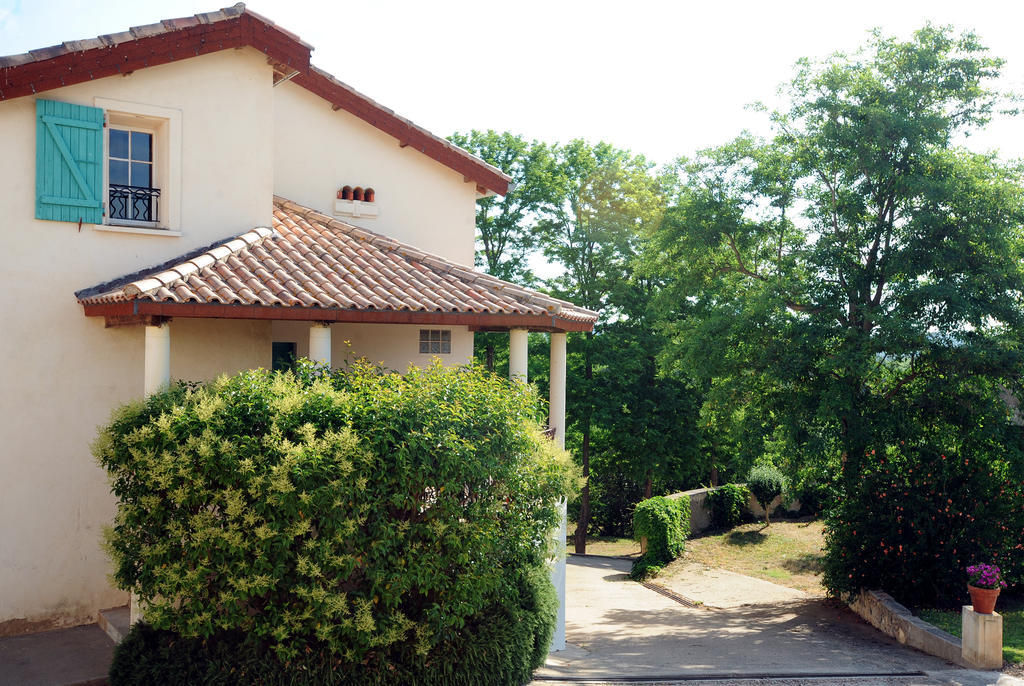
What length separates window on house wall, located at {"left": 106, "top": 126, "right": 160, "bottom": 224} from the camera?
10.3 m

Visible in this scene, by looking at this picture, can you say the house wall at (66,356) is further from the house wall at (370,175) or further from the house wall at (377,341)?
the house wall at (370,175)

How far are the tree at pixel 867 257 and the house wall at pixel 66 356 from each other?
10.9 meters

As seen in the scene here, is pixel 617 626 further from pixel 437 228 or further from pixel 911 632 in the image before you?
pixel 437 228

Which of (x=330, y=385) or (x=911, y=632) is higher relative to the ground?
(x=330, y=385)

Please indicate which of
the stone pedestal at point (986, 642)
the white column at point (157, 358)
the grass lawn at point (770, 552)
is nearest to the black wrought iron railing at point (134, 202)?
the white column at point (157, 358)

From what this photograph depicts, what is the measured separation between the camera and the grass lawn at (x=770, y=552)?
20094 mm

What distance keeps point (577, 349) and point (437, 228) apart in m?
14.7

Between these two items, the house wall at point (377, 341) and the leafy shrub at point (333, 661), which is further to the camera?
the house wall at point (377, 341)

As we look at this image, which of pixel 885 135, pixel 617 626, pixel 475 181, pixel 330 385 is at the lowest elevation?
pixel 617 626

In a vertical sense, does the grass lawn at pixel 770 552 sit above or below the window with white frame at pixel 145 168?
below

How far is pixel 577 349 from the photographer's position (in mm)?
28656

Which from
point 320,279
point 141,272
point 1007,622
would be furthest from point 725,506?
point 141,272

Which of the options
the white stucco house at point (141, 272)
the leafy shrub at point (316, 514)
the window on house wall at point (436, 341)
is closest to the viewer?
the leafy shrub at point (316, 514)

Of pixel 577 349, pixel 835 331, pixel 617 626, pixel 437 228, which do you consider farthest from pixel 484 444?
pixel 577 349
